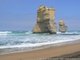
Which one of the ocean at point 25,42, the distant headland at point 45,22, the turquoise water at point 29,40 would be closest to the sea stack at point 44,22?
the distant headland at point 45,22

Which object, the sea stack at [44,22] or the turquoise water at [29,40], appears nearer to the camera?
the turquoise water at [29,40]

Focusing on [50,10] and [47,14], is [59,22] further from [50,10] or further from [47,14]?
[47,14]

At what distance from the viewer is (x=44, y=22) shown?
7562 centimetres

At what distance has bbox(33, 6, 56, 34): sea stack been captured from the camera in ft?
243

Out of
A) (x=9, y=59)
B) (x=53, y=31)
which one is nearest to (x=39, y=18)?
(x=53, y=31)

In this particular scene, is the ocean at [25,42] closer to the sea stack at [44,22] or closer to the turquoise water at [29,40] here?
the turquoise water at [29,40]

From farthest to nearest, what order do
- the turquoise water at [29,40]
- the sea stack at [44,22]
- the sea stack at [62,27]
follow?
the sea stack at [62,27] < the sea stack at [44,22] < the turquoise water at [29,40]

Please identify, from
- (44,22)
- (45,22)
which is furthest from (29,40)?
(44,22)

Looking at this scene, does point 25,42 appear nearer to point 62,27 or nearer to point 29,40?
point 29,40

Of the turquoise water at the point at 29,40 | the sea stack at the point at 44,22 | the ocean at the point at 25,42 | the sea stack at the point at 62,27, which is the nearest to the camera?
the ocean at the point at 25,42

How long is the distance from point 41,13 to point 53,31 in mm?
8076

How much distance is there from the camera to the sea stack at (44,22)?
2913 inches

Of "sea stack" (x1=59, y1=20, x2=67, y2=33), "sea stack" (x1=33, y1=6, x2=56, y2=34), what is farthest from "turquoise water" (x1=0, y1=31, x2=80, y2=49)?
"sea stack" (x1=59, y1=20, x2=67, y2=33)

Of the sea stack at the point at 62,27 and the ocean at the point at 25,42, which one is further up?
the ocean at the point at 25,42
